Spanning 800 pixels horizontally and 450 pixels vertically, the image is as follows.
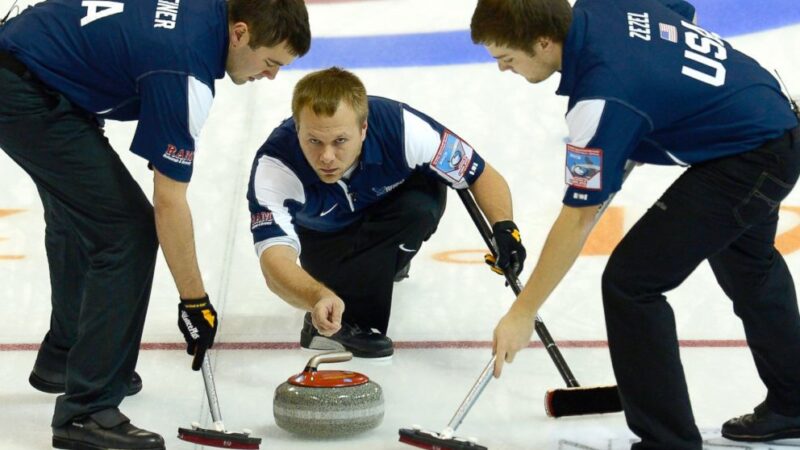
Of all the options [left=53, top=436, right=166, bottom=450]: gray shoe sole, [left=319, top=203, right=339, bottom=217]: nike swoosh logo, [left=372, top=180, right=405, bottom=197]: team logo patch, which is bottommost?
[left=53, top=436, right=166, bottom=450]: gray shoe sole

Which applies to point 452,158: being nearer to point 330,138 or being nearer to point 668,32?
point 330,138

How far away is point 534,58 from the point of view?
2795mm

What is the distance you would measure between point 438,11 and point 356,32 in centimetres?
54

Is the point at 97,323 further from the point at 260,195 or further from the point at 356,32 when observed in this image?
the point at 356,32

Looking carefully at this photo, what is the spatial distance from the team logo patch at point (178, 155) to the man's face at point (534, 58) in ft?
2.46

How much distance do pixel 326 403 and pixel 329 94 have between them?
2.76ft

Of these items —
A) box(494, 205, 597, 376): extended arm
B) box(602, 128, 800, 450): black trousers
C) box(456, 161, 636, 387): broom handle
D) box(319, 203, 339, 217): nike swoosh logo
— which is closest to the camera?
box(494, 205, 597, 376): extended arm

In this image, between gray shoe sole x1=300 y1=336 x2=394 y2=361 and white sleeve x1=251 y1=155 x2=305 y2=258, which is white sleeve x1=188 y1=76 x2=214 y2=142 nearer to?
white sleeve x1=251 y1=155 x2=305 y2=258

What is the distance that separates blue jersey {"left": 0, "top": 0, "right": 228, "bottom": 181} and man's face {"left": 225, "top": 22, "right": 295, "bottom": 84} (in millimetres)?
25

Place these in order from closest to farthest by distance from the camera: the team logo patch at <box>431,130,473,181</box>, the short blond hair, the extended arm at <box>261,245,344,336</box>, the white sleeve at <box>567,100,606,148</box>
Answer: the white sleeve at <box>567,100,606,148</box>, the extended arm at <box>261,245,344,336</box>, the short blond hair, the team logo patch at <box>431,130,473,181</box>

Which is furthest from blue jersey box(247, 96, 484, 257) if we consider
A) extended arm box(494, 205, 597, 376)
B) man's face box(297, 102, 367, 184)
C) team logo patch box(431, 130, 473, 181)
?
extended arm box(494, 205, 597, 376)

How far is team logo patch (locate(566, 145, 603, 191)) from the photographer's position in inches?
105

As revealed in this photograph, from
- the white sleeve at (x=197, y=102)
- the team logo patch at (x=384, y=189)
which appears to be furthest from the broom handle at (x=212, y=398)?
the team logo patch at (x=384, y=189)

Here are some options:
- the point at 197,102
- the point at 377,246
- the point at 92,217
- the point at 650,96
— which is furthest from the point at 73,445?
the point at 650,96
